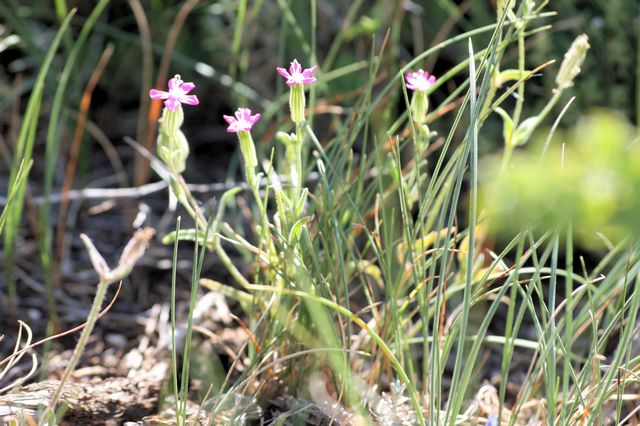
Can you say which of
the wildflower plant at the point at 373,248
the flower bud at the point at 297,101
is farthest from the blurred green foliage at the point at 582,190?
the flower bud at the point at 297,101

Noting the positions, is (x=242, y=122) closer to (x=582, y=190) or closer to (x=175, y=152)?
(x=175, y=152)

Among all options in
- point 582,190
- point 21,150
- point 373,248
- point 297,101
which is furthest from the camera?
point 21,150

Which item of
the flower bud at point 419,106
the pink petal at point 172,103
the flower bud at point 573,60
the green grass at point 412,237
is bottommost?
the green grass at point 412,237

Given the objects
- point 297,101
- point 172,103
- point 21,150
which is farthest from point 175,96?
point 21,150

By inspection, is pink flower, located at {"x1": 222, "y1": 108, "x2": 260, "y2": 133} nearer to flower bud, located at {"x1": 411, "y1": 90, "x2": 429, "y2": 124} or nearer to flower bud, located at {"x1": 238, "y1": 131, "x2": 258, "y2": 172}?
flower bud, located at {"x1": 238, "y1": 131, "x2": 258, "y2": 172}

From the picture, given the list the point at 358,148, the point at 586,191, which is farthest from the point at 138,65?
the point at 586,191

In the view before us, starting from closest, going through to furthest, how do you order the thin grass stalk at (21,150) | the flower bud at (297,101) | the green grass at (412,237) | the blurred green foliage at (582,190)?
the blurred green foliage at (582,190), the green grass at (412,237), the flower bud at (297,101), the thin grass stalk at (21,150)

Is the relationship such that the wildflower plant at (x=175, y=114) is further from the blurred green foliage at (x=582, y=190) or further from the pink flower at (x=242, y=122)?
the blurred green foliage at (x=582, y=190)

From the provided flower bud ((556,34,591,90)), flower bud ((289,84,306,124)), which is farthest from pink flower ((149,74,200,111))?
flower bud ((556,34,591,90))

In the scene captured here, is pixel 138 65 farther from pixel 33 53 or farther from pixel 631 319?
pixel 631 319
